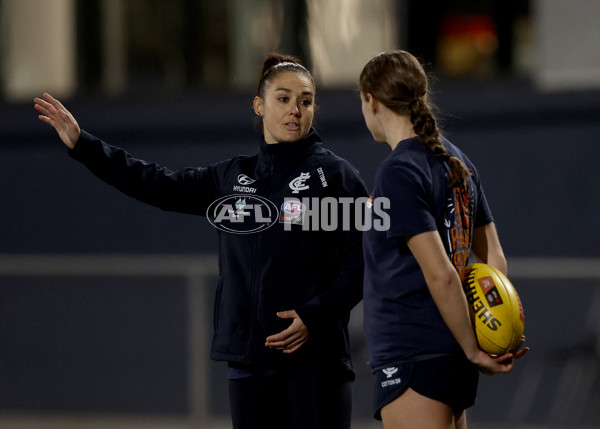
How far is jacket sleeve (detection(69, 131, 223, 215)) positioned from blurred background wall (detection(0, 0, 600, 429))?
A: 2.99 meters

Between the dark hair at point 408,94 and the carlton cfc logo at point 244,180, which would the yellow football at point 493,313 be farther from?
the carlton cfc logo at point 244,180

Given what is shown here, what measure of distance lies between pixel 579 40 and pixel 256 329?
4.56m

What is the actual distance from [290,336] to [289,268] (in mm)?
232

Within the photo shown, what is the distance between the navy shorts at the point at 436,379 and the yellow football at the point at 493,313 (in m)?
0.10

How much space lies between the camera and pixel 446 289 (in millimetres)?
2668

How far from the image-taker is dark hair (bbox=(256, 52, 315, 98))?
3270 mm

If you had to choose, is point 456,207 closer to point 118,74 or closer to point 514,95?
point 514,95

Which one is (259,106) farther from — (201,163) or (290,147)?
(201,163)

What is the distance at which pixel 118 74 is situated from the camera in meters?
8.02

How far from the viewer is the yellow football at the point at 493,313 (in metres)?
2.76

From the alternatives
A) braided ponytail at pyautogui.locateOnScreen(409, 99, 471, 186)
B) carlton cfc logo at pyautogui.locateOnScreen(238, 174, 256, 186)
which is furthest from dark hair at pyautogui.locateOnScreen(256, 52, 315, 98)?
braided ponytail at pyautogui.locateOnScreen(409, 99, 471, 186)

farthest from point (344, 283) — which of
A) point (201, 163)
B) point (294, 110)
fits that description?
point (201, 163)

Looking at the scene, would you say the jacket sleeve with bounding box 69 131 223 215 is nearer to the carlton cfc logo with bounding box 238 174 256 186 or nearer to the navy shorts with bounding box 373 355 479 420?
the carlton cfc logo with bounding box 238 174 256 186

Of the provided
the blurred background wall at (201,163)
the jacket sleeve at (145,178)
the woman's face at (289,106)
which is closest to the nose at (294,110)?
the woman's face at (289,106)
